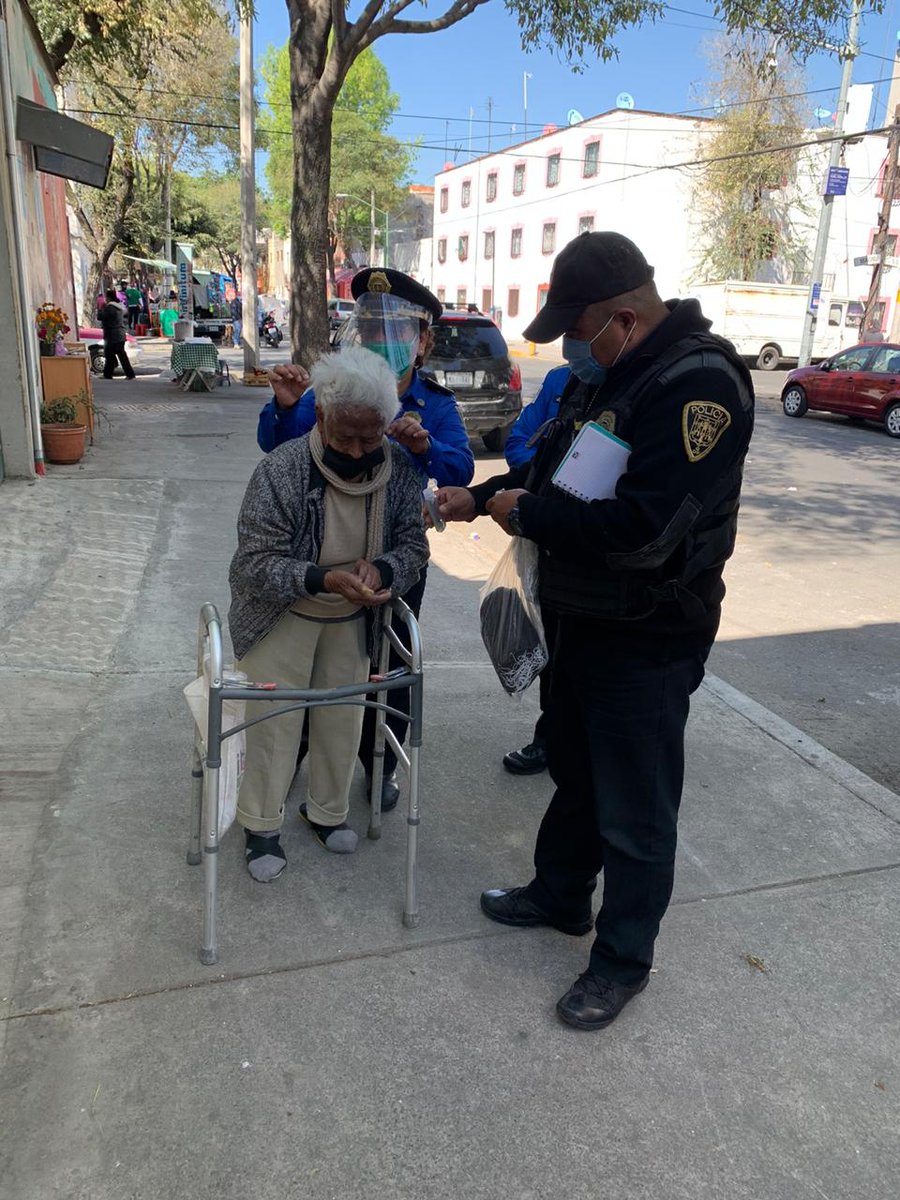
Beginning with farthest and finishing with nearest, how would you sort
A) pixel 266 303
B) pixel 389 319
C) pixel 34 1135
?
pixel 266 303 → pixel 389 319 → pixel 34 1135

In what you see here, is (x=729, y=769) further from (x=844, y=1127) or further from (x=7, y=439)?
(x=7, y=439)

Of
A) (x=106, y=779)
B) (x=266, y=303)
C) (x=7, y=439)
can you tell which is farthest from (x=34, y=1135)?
(x=266, y=303)

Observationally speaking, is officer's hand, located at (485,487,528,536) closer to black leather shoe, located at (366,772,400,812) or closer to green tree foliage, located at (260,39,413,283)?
black leather shoe, located at (366,772,400,812)

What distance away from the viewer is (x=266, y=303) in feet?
139

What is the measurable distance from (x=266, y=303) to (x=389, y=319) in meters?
42.1

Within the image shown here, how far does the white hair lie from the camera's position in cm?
248

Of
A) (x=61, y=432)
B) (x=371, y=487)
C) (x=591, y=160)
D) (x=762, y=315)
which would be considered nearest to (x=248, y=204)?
(x=61, y=432)

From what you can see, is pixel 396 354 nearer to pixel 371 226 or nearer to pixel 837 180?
pixel 837 180

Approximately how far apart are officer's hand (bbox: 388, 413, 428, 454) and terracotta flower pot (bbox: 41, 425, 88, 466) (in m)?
7.01

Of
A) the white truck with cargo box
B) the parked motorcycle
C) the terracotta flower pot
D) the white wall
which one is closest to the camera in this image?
the terracotta flower pot

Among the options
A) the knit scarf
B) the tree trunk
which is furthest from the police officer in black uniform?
the tree trunk

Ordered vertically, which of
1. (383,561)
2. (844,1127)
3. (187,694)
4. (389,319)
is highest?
(389,319)

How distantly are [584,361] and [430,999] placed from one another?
1.74m

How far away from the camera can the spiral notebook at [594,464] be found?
2133 millimetres
